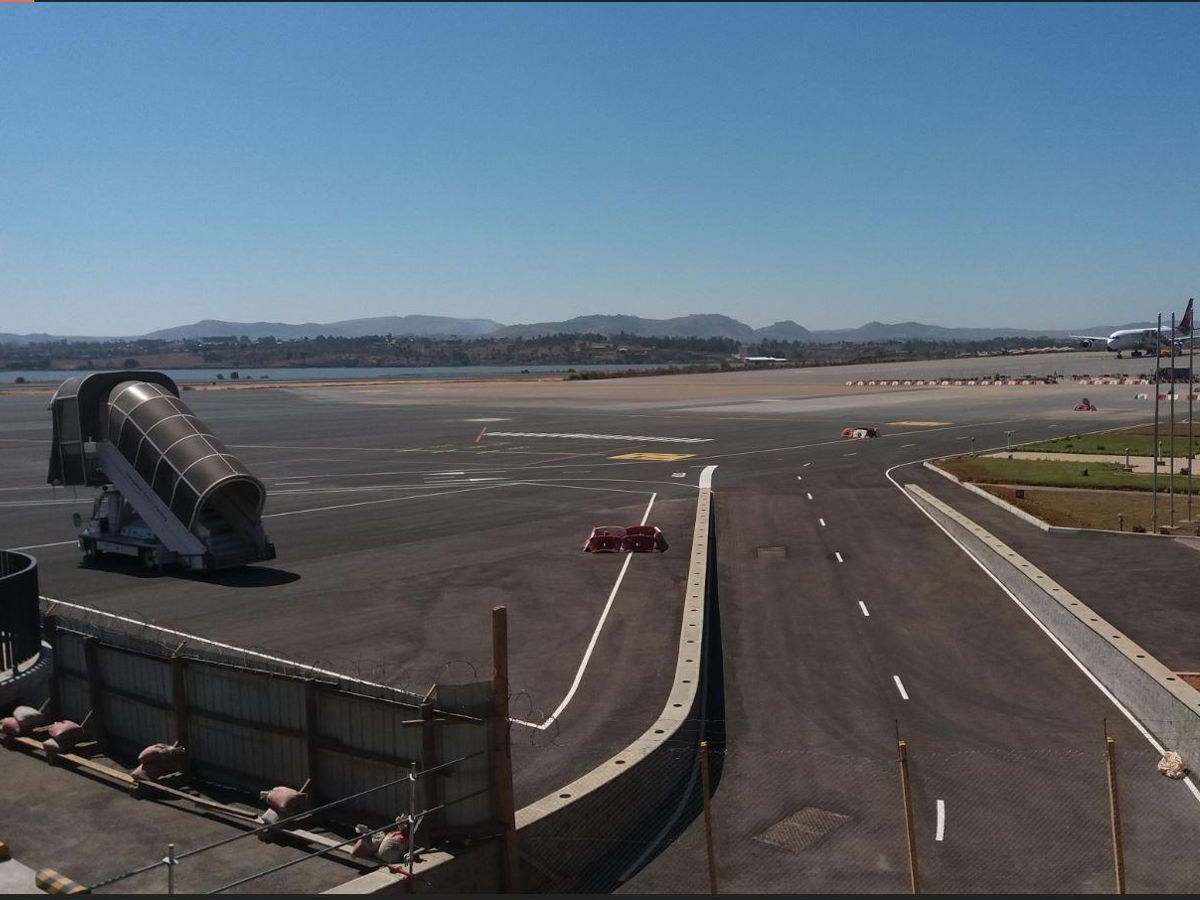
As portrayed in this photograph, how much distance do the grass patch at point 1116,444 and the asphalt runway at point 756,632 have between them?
12.7 metres

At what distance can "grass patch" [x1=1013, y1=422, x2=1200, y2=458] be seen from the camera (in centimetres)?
7406

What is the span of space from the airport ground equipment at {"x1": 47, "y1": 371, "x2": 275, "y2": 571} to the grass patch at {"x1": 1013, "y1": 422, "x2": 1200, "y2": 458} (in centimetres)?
5551

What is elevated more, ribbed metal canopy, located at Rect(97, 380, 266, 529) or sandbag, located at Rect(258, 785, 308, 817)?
ribbed metal canopy, located at Rect(97, 380, 266, 529)

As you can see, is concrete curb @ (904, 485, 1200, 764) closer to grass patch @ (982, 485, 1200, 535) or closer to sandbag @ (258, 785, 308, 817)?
grass patch @ (982, 485, 1200, 535)

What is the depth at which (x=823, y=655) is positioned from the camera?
2675cm

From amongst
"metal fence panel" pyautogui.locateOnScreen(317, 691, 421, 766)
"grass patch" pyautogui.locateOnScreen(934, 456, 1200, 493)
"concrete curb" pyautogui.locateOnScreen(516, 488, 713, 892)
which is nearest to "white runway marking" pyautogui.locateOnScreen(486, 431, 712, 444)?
"grass patch" pyautogui.locateOnScreen(934, 456, 1200, 493)

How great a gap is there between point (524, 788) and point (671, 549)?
24.1 m

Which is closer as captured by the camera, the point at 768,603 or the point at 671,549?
the point at 768,603

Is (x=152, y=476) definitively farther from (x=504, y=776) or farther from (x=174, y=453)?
(x=504, y=776)

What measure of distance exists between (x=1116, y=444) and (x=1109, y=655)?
60711 mm

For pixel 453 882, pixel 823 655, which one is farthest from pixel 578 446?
pixel 453 882

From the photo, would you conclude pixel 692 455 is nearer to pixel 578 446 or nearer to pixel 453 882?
pixel 578 446

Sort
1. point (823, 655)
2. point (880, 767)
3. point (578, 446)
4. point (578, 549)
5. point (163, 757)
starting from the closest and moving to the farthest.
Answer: point (163, 757) → point (880, 767) → point (823, 655) → point (578, 549) → point (578, 446)

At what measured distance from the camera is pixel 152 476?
129 feet
